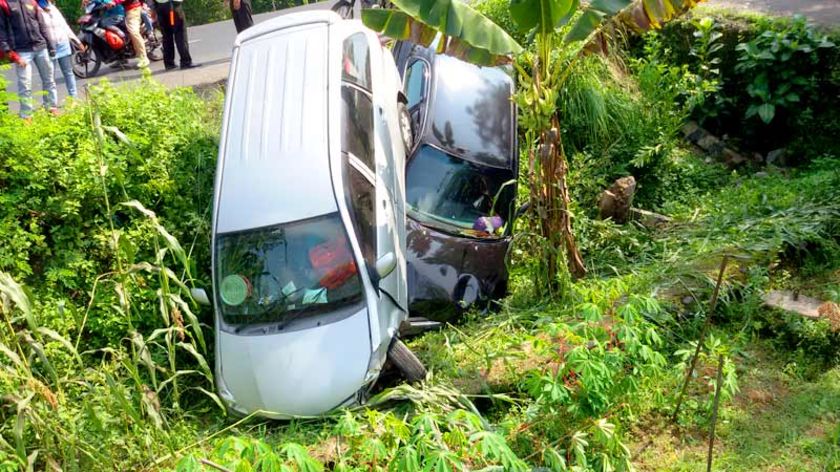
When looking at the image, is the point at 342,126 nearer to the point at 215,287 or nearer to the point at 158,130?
the point at 215,287

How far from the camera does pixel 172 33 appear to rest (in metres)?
10.8

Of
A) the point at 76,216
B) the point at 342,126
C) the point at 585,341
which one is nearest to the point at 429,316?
the point at 342,126

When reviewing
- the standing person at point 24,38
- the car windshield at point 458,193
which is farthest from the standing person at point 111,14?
the car windshield at point 458,193

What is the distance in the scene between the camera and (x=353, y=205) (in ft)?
18.4

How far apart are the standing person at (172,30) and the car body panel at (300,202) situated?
4.68 meters

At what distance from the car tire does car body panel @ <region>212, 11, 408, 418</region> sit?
10cm

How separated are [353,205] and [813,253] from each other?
4022 millimetres

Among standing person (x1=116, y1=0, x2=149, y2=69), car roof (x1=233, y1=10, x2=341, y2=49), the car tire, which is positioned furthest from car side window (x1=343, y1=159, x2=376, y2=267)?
standing person (x1=116, y1=0, x2=149, y2=69)

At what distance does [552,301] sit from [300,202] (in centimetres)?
228

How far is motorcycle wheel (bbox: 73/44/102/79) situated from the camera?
10.9m

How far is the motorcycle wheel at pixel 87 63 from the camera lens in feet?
35.9

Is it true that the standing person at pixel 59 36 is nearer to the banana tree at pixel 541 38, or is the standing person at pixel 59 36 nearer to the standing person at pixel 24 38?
the standing person at pixel 24 38

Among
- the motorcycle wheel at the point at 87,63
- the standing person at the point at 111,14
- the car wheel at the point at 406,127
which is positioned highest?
the standing person at the point at 111,14

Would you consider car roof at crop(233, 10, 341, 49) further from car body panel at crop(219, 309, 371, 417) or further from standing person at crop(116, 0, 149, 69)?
standing person at crop(116, 0, 149, 69)
